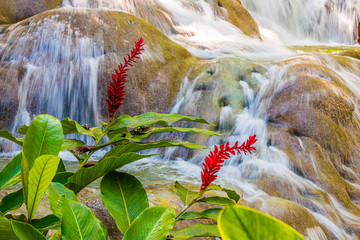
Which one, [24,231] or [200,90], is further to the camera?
[200,90]

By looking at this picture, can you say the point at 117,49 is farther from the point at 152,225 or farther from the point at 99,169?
the point at 152,225

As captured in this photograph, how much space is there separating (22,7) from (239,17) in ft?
23.2

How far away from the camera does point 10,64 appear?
6324 millimetres

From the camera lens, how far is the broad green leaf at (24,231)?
58 centimetres

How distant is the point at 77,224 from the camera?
2.04 feet

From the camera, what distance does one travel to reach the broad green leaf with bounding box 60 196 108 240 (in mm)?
615

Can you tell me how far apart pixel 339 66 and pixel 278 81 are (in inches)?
76.8

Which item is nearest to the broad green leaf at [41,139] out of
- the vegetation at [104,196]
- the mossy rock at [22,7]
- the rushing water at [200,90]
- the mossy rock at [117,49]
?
the vegetation at [104,196]

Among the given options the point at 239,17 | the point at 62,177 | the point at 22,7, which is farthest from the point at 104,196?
the point at 239,17

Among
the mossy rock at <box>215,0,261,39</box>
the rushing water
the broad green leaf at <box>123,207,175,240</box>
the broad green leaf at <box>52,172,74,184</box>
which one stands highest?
the mossy rock at <box>215,0,261,39</box>

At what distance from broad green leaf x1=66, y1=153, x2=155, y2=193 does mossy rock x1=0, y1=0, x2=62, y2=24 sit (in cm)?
895

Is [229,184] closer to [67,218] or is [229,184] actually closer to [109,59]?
[109,59]

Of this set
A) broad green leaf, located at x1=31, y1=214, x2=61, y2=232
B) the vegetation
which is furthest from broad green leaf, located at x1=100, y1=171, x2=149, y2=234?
broad green leaf, located at x1=31, y1=214, x2=61, y2=232

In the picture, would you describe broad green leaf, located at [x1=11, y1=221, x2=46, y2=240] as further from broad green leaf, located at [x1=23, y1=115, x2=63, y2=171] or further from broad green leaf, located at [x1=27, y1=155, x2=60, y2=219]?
broad green leaf, located at [x1=23, y1=115, x2=63, y2=171]
